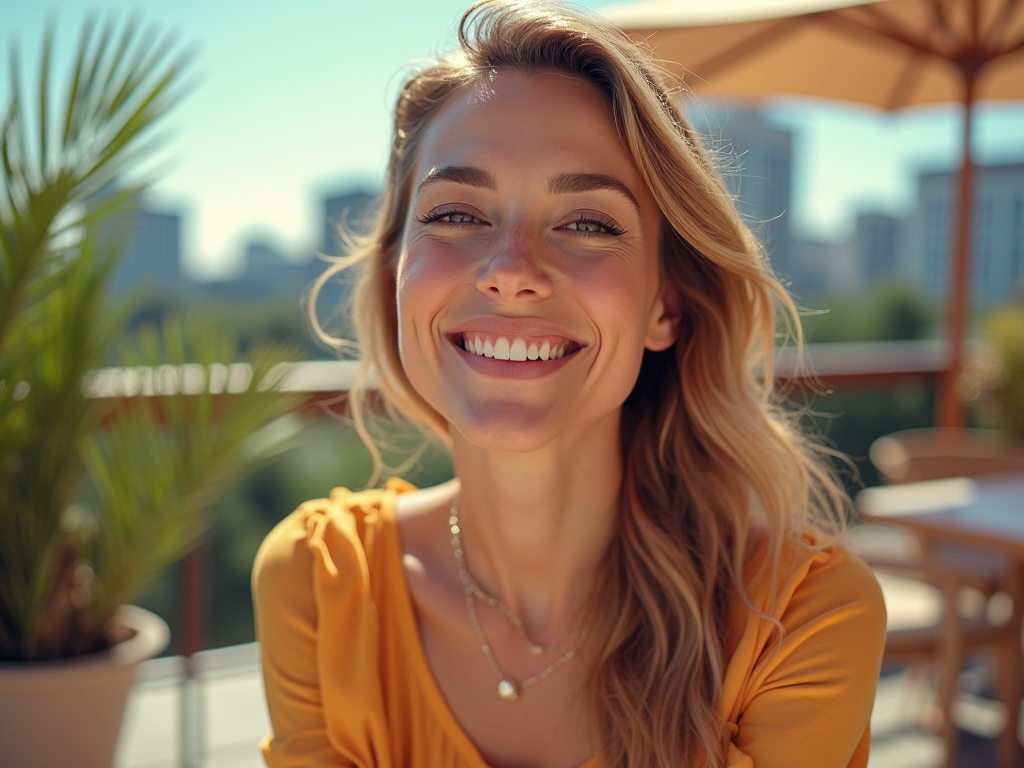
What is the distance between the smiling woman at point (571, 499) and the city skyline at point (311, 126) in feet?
1.13

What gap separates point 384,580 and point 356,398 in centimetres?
43

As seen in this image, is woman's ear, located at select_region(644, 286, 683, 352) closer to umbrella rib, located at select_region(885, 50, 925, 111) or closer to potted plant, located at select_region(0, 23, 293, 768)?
potted plant, located at select_region(0, 23, 293, 768)

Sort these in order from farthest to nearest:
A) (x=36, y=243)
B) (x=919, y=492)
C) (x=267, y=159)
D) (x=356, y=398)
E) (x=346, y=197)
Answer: (x=267, y=159) → (x=919, y=492) → (x=346, y=197) → (x=36, y=243) → (x=356, y=398)

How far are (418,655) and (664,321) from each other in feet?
2.32

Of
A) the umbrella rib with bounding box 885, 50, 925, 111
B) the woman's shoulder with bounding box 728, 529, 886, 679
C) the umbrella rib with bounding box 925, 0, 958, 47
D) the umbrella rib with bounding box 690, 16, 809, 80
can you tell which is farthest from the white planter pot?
the umbrella rib with bounding box 885, 50, 925, 111

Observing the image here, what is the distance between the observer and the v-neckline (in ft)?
4.62

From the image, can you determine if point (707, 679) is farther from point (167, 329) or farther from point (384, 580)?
point (167, 329)

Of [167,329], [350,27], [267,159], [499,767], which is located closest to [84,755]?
[167,329]

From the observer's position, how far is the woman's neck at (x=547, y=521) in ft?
5.03

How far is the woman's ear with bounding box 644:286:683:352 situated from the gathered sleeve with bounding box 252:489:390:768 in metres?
0.63

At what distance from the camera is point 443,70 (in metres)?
1.55

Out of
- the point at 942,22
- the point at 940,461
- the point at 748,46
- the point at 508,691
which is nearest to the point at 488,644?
the point at 508,691

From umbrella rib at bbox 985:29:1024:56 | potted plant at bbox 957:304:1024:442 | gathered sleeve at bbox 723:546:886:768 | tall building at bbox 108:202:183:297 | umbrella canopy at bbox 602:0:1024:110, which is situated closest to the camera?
gathered sleeve at bbox 723:546:886:768

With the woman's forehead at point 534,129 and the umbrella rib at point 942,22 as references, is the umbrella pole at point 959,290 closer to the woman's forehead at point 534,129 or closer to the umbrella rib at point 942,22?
the umbrella rib at point 942,22
